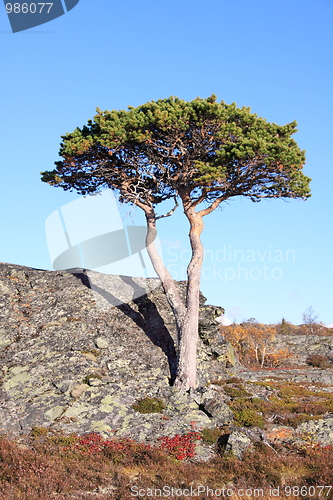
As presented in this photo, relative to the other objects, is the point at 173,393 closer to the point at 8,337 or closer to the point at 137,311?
the point at 137,311

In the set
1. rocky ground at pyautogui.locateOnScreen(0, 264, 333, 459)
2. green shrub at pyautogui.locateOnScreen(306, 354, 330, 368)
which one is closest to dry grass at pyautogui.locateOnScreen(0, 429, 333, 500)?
rocky ground at pyautogui.locateOnScreen(0, 264, 333, 459)

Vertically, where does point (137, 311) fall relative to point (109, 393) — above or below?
above

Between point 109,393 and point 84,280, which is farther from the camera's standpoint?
point 84,280

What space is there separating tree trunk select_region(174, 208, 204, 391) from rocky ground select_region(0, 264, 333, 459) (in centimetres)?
85

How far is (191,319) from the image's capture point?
72.9 ft

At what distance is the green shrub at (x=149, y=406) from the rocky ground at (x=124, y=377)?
0.23 ft

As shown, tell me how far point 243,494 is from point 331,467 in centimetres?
343

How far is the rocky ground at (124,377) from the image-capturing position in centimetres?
1705

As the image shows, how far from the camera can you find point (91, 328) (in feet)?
83.7

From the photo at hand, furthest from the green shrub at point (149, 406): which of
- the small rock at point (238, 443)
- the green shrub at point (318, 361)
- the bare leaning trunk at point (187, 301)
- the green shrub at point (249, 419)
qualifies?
the green shrub at point (318, 361)

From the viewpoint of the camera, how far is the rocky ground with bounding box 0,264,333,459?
671 inches

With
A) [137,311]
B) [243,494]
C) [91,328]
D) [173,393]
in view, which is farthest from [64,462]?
[137,311]

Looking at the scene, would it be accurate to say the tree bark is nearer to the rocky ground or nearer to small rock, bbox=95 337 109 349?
the rocky ground

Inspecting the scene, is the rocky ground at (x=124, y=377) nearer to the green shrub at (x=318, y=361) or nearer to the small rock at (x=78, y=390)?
the small rock at (x=78, y=390)
